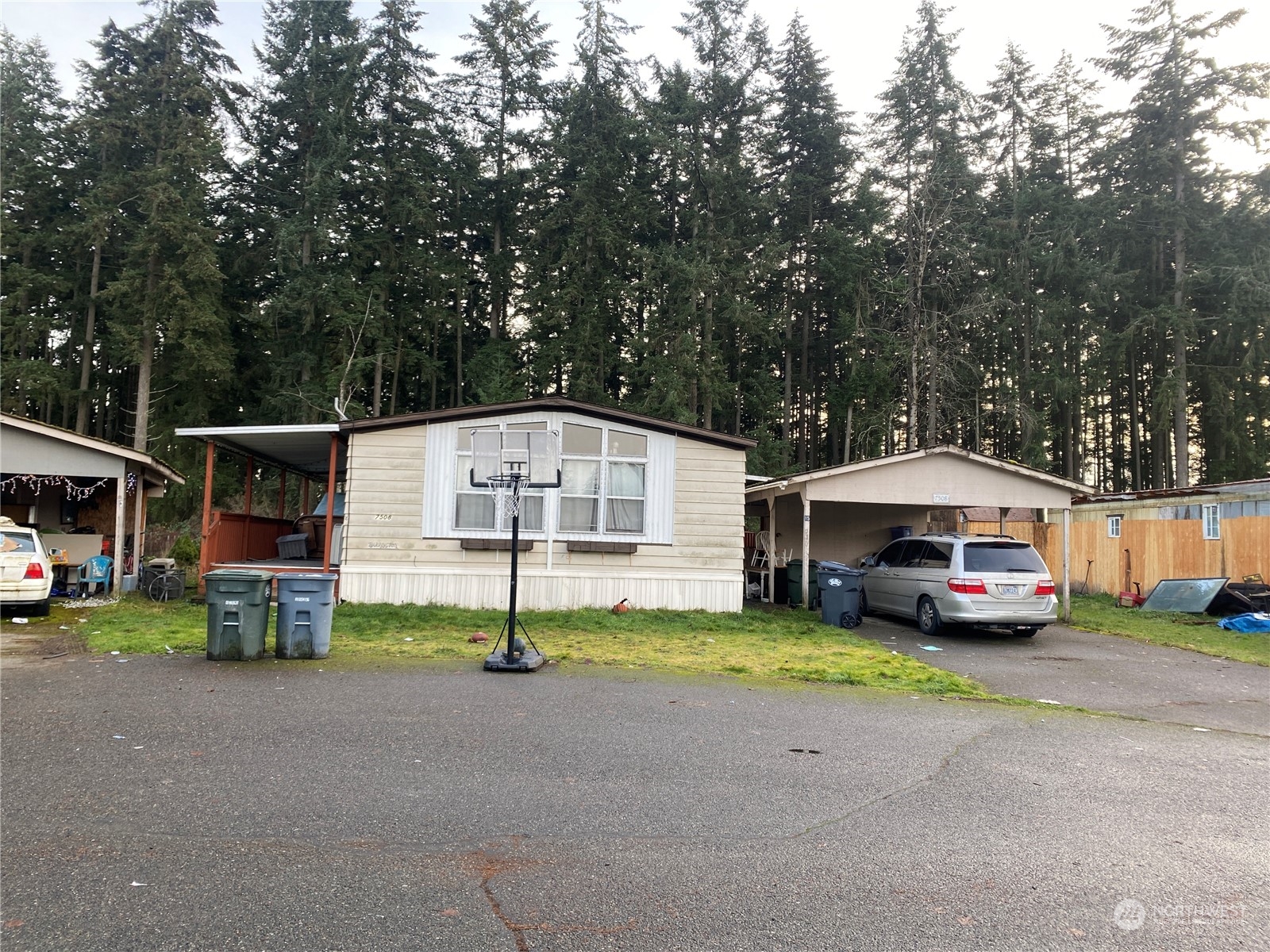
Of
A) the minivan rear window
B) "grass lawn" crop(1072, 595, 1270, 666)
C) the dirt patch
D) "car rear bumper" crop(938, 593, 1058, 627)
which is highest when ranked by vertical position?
the minivan rear window

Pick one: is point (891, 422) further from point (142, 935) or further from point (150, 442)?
point (142, 935)

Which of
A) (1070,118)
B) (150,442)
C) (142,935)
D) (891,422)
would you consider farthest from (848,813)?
(1070,118)

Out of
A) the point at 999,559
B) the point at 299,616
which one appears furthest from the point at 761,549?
the point at 299,616

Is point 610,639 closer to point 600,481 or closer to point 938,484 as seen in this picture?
point 600,481

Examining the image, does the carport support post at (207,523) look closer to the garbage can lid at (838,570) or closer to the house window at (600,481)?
the house window at (600,481)

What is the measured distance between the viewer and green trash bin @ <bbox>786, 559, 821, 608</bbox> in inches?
646

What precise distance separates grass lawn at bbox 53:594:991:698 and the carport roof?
2708 millimetres

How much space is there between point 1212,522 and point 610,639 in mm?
14866

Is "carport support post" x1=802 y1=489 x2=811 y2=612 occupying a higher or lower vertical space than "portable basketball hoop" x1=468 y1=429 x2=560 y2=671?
lower

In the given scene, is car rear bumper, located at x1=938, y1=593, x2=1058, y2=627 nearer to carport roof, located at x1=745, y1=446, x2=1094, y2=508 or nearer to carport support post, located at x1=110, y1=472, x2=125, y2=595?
carport roof, located at x1=745, y1=446, x2=1094, y2=508

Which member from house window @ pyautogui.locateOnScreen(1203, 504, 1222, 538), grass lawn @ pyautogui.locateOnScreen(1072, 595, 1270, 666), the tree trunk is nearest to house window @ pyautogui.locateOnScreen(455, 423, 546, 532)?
Answer: grass lawn @ pyautogui.locateOnScreen(1072, 595, 1270, 666)

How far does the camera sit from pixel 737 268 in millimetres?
29484

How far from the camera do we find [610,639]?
37.3 feet

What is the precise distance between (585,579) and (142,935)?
11.0 meters
